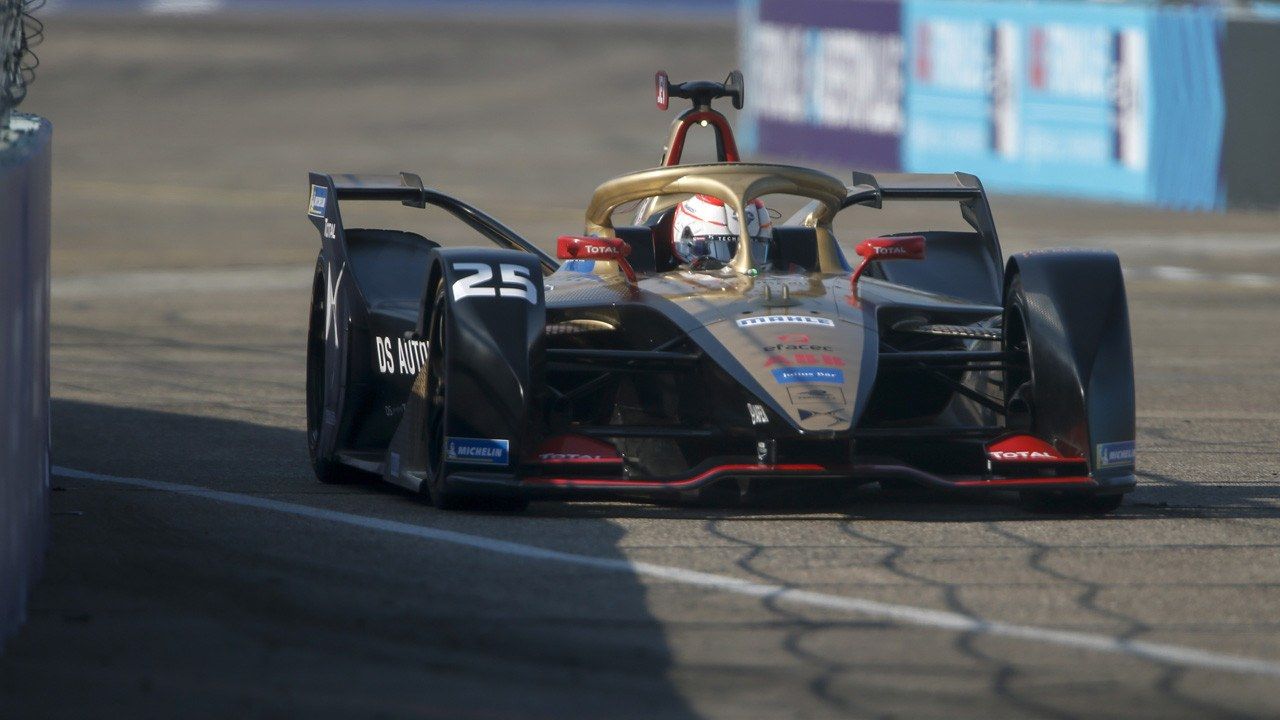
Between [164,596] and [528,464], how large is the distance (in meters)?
1.72

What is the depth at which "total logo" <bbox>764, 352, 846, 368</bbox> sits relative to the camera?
766 cm

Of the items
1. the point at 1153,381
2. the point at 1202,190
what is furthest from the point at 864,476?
the point at 1202,190

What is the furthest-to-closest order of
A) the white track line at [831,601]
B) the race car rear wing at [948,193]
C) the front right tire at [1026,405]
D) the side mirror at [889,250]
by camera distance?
the race car rear wing at [948,193]
the side mirror at [889,250]
the front right tire at [1026,405]
the white track line at [831,601]

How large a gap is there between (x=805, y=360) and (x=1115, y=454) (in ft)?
4.02

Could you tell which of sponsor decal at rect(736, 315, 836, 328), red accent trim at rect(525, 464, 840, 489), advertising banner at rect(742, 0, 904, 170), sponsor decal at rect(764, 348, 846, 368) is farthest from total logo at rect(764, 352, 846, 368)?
advertising banner at rect(742, 0, 904, 170)

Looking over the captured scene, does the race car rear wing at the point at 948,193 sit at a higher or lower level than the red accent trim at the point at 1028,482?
higher

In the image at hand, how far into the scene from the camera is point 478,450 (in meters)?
7.62

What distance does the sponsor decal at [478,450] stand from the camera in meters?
7.60

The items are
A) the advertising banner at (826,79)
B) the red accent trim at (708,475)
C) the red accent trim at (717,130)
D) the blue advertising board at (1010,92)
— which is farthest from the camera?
the advertising banner at (826,79)

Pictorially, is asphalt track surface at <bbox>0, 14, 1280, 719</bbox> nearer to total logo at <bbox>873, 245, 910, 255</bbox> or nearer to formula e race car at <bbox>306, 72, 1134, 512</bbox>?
formula e race car at <bbox>306, 72, 1134, 512</bbox>

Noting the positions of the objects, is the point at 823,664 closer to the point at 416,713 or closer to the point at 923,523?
the point at 416,713

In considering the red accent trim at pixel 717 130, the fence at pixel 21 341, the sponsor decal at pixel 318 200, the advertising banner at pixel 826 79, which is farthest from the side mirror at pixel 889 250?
the advertising banner at pixel 826 79

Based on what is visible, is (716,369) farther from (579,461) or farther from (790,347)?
(579,461)

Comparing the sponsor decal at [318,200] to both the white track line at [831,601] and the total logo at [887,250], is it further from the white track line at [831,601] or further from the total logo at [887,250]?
the total logo at [887,250]
